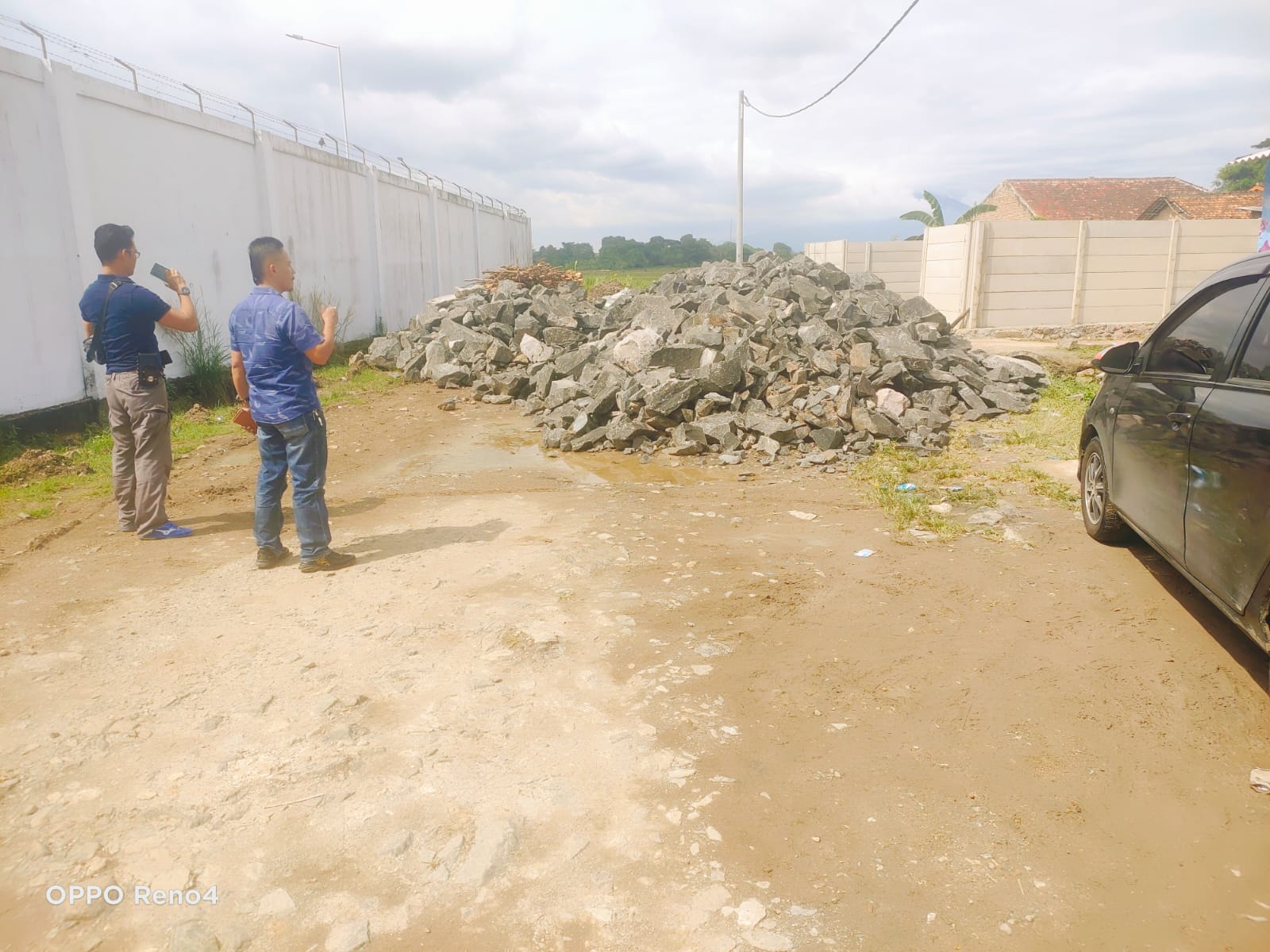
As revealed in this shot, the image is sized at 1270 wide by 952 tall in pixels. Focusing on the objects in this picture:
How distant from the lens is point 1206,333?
A: 395 cm

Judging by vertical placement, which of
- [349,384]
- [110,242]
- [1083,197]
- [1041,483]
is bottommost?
[1041,483]

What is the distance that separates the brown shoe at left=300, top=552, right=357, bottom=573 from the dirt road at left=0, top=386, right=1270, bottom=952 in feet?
0.48

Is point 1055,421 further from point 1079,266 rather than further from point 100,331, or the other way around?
point 1079,266

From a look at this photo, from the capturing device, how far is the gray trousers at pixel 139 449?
17.7 ft

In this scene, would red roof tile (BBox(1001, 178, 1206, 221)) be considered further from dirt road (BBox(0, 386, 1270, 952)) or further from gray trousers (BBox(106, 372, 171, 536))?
gray trousers (BBox(106, 372, 171, 536))

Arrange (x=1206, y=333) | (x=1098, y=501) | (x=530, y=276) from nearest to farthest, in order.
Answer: (x=1206, y=333) < (x=1098, y=501) < (x=530, y=276)

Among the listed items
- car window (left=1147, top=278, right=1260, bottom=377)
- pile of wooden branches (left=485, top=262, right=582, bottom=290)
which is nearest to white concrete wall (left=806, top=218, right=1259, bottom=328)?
pile of wooden branches (left=485, top=262, right=582, bottom=290)

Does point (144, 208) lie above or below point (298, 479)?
above

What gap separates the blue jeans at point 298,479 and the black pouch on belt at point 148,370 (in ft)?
3.76

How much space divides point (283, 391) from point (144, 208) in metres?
7.06

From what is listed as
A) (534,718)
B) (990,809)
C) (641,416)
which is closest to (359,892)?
(534,718)

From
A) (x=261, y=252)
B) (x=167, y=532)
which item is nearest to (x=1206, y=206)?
(x=261, y=252)

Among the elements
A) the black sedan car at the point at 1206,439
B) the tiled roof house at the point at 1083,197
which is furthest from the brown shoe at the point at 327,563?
the tiled roof house at the point at 1083,197

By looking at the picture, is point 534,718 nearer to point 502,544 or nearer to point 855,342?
point 502,544
